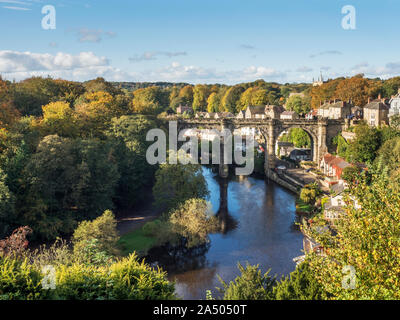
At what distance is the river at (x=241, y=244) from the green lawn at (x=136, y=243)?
0.75 m

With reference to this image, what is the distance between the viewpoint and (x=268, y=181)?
45.8m

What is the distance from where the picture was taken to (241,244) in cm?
2700

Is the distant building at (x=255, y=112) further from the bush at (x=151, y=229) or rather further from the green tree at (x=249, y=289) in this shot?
the green tree at (x=249, y=289)

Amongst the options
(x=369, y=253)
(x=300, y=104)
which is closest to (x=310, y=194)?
(x=369, y=253)

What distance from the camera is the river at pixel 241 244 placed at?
2241cm

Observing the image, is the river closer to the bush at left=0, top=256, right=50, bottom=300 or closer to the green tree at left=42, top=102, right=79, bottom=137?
A: the bush at left=0, top=256, right=50, bottom=300

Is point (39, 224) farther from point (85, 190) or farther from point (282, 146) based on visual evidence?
point (282, 146)

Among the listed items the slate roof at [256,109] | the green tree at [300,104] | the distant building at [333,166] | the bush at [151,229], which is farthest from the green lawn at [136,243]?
the green tree at [300,104]

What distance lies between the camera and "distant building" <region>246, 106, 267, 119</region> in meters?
71.4

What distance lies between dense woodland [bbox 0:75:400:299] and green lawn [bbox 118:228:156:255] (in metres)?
0.72

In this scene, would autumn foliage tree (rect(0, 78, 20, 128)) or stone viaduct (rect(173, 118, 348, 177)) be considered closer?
autumn foliage tree (rect(0, 78, 20, 128))

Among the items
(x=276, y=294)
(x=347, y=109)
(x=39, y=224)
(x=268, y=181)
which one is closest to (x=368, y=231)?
(x=276, y=294)

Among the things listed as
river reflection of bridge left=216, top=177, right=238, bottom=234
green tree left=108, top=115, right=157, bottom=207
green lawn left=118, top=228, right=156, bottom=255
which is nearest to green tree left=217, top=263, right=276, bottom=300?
green lawn left=118, top=228, right=156, bottom=255
